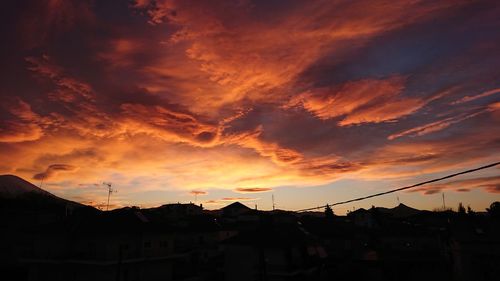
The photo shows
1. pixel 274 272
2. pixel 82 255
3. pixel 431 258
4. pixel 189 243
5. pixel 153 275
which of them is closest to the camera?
pixel 274 272

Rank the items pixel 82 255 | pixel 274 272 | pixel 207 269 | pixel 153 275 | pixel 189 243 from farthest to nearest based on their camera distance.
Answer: pixel 189 243 < pixel 207 269 < pixel 153 275 < pixel 82 255 < pixel 274 272

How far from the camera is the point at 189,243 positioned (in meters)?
60.4

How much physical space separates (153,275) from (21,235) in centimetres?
2781

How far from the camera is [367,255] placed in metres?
44.7

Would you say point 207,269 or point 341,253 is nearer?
point 341,253

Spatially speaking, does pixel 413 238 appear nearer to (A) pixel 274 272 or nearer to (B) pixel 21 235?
(A) pixel 274 272

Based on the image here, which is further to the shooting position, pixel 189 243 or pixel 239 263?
pixel 189 243

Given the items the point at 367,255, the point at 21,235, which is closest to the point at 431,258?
the point at 367,255

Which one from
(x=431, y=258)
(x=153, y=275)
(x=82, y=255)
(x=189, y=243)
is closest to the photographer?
(x=82, y=255)

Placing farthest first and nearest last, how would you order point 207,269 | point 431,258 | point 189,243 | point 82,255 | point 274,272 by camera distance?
point 189,243 → point 207,269 → point 431,258 → point 82,255 → point 274,272

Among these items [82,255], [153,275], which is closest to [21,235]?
[82,255]

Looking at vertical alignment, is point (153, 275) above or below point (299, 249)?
below

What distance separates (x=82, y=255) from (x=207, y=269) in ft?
67.3

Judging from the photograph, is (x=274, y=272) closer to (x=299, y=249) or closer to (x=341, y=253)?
(x=299, y=249)
